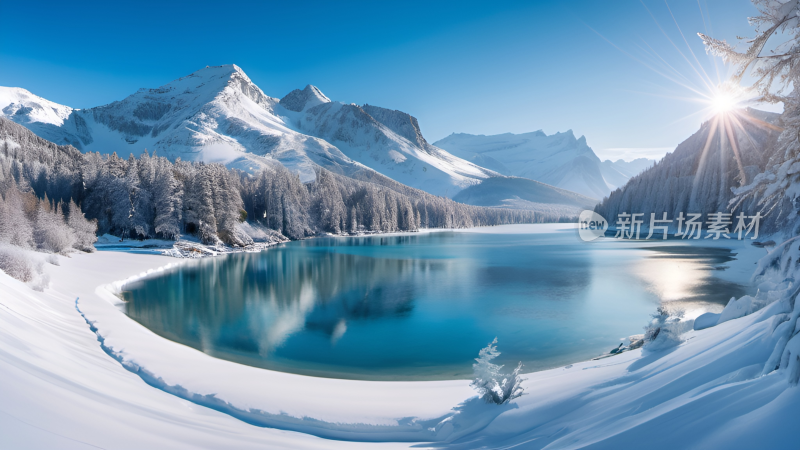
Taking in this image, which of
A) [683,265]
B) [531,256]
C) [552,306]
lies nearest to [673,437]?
[552,306]

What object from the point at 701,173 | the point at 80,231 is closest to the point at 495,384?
the point at 80,231

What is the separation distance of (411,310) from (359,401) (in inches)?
512

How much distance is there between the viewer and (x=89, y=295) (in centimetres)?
1956

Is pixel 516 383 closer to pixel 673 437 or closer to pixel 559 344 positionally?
pixel 673 437

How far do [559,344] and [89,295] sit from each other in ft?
78.2

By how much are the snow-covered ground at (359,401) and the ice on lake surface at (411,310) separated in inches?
135

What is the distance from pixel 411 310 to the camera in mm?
21922

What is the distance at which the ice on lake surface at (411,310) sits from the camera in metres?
14.6

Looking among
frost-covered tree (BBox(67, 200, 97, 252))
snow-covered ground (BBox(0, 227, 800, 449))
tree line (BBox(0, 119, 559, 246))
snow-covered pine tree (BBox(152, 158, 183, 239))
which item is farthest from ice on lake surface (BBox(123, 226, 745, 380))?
tree line (BBox(0, 119, 559, 246))

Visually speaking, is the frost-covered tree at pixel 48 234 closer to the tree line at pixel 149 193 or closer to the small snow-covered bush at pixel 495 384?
the tree line at pixel 149 193

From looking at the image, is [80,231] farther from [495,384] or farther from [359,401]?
[495,384]

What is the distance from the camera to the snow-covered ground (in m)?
4.09

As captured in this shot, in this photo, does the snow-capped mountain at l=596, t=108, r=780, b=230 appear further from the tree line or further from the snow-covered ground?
the tree line

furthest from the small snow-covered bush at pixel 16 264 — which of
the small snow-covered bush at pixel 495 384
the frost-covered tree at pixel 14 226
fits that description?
the small snow-covered bush at pixel 495 384
